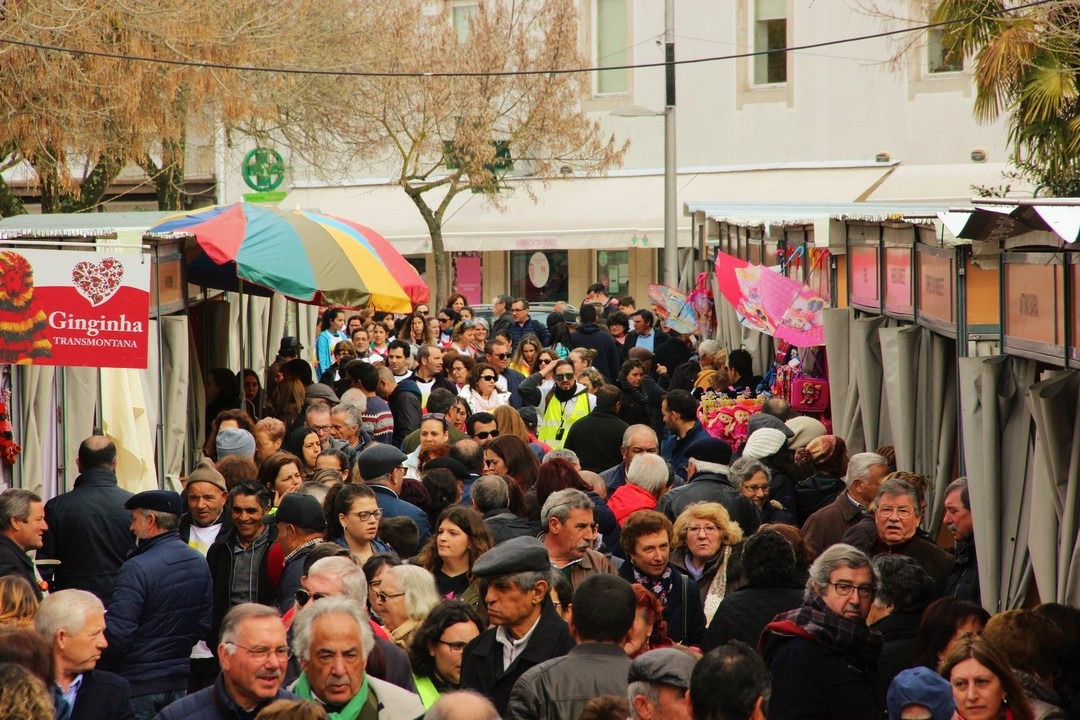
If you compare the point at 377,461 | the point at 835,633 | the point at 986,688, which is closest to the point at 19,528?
the point at 377,461

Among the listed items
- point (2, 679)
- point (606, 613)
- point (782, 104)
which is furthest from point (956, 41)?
point (782, 104)

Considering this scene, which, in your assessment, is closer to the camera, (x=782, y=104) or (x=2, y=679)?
(x=2, y=679)

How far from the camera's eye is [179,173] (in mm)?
27969

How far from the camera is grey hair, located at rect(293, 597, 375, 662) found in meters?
5.30

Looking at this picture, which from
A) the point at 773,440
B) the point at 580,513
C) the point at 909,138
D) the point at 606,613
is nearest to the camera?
the point at 606,613

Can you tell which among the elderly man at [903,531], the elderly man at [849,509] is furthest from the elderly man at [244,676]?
the elderly man at [849,509]

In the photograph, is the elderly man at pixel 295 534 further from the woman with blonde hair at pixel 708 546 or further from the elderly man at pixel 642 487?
the elderly man at pixel 642 487

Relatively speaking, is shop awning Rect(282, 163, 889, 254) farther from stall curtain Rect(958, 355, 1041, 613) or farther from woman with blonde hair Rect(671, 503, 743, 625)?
woman with blonde hair Rect(671, 503, 743, 625)

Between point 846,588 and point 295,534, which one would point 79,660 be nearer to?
point 295,534

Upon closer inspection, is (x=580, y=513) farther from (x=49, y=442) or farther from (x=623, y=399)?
(x=623, y=399)

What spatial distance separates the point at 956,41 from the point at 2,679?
53.6 feet

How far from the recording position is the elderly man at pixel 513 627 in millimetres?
5750

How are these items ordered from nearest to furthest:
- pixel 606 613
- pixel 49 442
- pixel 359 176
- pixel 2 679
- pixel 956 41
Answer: pixel 2 679 < pixel 606 613 < pixel 49 442 < pixel 956 41 < pixel 359 176

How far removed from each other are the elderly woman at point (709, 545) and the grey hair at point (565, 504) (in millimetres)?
670
